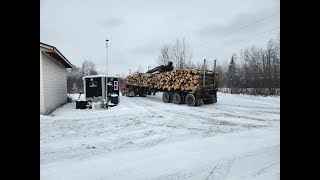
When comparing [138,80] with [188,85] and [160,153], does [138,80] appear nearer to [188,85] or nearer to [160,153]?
[188,85]

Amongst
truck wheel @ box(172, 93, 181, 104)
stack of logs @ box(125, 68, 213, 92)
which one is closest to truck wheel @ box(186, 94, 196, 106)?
stack of logs @ box(125, 68, 213, 92)

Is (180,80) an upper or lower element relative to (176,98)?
upper

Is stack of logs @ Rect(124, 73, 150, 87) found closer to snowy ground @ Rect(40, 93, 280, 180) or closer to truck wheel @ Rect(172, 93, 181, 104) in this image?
truck wheel @ Rect(172, 93, 181, 104)

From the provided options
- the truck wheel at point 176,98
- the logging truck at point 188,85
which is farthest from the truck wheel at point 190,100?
the truck wheel at point 176,98

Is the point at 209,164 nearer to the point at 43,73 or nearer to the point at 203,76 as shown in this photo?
the point at 43,73

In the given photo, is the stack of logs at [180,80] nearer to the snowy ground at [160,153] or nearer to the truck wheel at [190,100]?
the truck wheel at [190,100]

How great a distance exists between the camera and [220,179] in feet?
12.3

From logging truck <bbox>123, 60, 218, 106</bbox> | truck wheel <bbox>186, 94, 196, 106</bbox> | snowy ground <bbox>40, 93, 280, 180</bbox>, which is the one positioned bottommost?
snowy ground <bbox>40, 93, 280, 180</bbox>

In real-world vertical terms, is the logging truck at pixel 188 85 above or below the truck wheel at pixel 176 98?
above

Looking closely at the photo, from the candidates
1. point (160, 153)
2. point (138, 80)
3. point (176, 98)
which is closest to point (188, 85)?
point (176, 98)

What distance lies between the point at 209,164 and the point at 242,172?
66 cm

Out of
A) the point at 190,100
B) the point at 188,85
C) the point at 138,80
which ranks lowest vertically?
the point at 190,100

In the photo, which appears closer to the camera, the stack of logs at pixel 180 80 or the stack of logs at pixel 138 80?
the stack of logs at pixel 180 80
